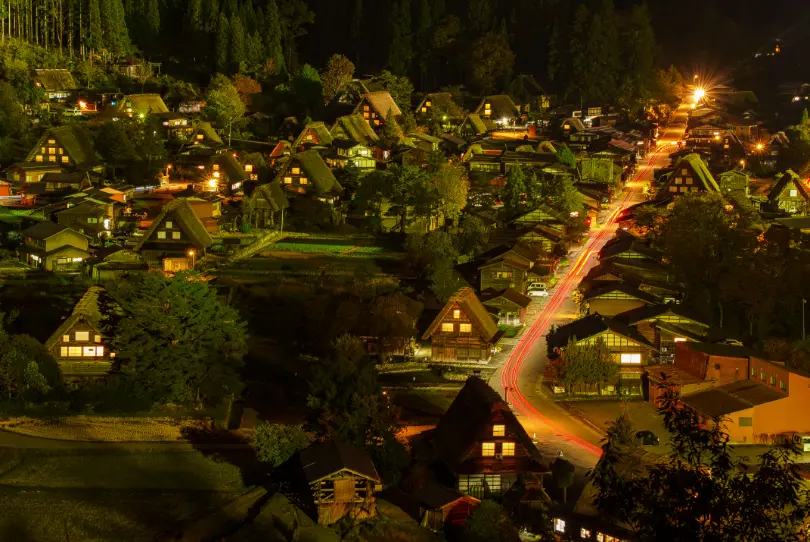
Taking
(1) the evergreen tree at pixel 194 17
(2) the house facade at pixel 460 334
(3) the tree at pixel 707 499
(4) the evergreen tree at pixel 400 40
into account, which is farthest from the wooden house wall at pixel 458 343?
(4) the evergreen tree at pixel 400 40

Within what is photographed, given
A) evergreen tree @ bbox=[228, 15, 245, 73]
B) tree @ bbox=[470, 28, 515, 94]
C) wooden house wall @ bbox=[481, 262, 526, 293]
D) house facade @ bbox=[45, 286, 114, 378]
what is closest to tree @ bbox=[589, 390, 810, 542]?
house facade @ bbox=[45, 286, 114, 378]

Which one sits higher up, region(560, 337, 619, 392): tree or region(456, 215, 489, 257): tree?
region(456, 215, 489, 257): tree

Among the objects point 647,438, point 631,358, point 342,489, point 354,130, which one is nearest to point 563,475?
point 647,438

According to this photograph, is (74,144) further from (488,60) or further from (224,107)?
→ (488,60)

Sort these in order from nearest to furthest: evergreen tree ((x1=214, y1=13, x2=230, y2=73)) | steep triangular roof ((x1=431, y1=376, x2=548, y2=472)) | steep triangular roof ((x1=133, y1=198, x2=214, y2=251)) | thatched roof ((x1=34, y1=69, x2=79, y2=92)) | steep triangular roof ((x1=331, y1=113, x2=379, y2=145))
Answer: steep triangular roof ((x1=431, y1=376, x2=548, y2=472)), steep triangular roof ((x1=133, y1=198, x2=214, y2=251)), steep triangular roof ((x1=331, y1=113, x2=379, y2=145)), thatched roof ((x1=34, y1=69, x2=79, y2=92)), evergreen tree ((x1=214, y1=13, x2=230, y2=73))

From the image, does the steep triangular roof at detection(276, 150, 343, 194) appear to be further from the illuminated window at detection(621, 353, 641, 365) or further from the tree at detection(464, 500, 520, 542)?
the tree at detection(464, 500, 520, 542)
